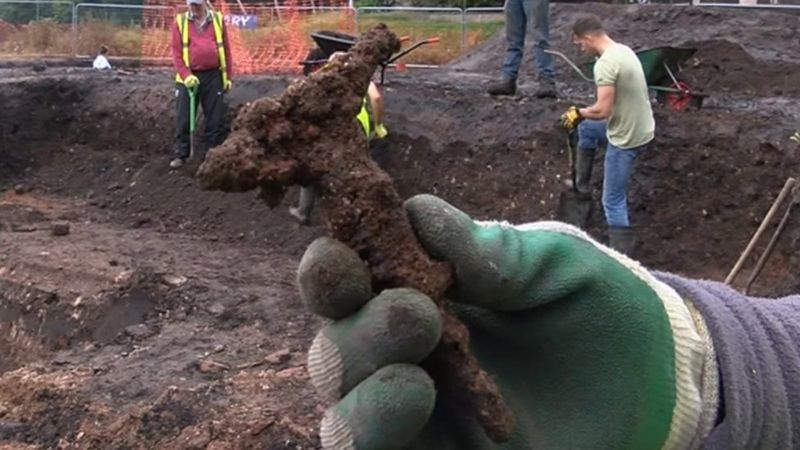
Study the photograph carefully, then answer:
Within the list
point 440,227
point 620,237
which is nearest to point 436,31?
point 620,237

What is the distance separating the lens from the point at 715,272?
30.4 feet

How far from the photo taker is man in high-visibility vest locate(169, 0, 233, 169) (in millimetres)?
11891

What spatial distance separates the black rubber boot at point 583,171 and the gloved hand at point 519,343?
7.80 m

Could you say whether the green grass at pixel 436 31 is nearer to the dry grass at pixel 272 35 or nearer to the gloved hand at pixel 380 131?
the dry grass at pixel 272 35

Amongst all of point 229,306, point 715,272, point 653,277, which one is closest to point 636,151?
point 715,272

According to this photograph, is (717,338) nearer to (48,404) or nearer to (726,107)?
(48,404)

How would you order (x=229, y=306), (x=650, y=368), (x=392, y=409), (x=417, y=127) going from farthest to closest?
(x=417, y=127)
(x=229, y=306)
(x=650, y=368)
(x=392, y=409)

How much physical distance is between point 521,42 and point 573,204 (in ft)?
9.04

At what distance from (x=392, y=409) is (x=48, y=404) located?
505cm

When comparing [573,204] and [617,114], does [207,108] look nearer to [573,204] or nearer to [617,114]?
[573,204]

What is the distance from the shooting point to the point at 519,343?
197 centimetres

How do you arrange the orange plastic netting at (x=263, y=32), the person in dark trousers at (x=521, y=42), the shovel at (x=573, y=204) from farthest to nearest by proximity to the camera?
the orange plastic netting at (x=263, y=32), the person in dark trousers at (x=521, y=42), the shovel at (x=573, y=204)

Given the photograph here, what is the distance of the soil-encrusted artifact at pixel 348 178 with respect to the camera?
1.83m

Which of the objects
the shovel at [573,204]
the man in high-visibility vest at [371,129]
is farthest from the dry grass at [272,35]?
the shovel at [573,204]
